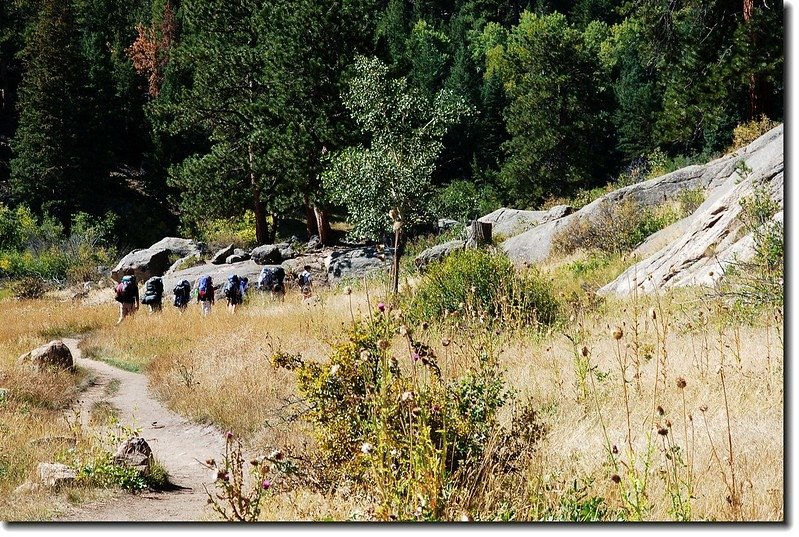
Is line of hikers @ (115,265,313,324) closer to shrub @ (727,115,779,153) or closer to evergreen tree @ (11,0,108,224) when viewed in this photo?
evergreen tree @ (11,0,108,224)

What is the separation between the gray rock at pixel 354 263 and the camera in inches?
1055

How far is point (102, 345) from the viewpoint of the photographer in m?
15.5

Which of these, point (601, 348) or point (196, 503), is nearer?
point (196, 503)

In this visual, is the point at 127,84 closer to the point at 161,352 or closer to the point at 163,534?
the point at 161,352

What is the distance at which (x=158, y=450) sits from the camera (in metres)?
7.14

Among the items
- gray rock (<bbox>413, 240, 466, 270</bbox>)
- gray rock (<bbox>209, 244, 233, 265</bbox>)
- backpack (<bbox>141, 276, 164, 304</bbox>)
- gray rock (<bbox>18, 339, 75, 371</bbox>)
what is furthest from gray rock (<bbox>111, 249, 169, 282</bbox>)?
gray rock (<bbox>18, 339, 75, 371</bbox>)

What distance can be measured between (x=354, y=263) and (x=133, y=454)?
21.7 metres

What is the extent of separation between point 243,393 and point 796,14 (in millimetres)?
6523

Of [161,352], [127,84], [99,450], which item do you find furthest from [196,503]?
[127,84]

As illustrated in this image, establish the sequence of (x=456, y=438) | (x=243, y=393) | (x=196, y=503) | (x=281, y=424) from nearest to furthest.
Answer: (x=456, y=438) < (x=196, y=503) < (x=281, y=424) < (x=243, y=393)

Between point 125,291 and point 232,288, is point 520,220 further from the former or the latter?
point 125,291

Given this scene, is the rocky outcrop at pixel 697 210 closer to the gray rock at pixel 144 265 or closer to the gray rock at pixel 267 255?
the gray rock at pixel 267 255

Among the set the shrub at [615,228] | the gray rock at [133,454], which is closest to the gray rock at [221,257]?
the shrub at [615,228]

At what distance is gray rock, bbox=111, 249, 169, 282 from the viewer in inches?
1324
